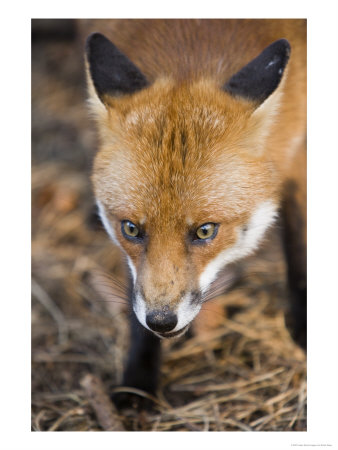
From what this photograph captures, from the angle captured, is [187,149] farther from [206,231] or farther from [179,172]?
[206,231]


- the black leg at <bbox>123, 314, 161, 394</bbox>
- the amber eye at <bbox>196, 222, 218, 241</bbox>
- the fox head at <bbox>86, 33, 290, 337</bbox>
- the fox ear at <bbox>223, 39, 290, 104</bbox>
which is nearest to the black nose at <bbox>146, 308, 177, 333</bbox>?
the fox head at <bbox>86, 33, 290, 337</bbox>

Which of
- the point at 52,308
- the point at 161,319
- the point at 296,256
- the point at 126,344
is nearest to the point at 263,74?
the point at 161,319

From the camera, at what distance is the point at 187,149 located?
2.31m

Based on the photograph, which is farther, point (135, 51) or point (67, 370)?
point (67, 370)

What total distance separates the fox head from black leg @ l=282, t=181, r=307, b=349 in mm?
802

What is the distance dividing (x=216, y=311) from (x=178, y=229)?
1538 mm

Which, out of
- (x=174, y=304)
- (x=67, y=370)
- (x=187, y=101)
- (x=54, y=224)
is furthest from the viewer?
(x=54, y=224)

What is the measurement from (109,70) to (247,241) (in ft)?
3.72

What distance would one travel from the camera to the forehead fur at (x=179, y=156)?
2287 mm

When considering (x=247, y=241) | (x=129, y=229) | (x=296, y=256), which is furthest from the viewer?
(x=296, y=256)

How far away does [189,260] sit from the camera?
232 cm
